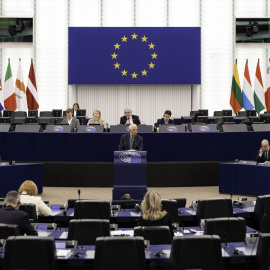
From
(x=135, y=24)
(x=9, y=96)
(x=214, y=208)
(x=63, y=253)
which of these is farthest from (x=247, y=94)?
(x=63, y=253)

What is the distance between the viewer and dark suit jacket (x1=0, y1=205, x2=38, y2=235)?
7590 mm

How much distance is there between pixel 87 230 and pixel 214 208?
109 inches

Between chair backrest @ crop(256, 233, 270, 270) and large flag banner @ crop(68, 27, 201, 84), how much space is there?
21.7m

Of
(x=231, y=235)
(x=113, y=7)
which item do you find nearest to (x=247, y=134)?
(x=231, y=235)

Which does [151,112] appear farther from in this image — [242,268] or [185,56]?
[242,268]

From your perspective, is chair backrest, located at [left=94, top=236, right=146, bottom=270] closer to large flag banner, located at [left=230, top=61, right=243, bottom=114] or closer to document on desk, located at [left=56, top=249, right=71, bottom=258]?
document on desk, located at [left=56, top=249, right=71, bottom=258]

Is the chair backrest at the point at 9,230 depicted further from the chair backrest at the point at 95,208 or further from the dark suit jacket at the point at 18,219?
the chair backrest at the point at 95,208

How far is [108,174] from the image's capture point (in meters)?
17.4

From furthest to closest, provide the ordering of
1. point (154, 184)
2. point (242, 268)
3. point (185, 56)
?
point (185, 56)
point (154, 184)
point (242, 268)

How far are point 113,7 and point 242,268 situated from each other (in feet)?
82.1

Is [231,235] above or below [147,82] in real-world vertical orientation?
below

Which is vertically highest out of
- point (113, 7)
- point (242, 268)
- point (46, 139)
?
point (113, 7)

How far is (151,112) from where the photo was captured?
28953 millimetres

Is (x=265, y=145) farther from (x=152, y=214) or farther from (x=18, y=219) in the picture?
(x=18, y=219)
